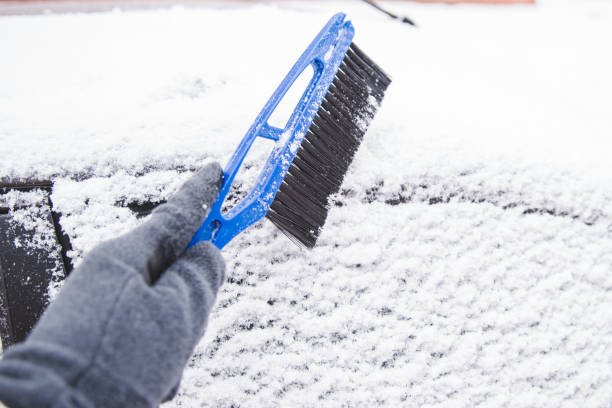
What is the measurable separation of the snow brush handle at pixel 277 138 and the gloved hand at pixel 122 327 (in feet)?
0.24

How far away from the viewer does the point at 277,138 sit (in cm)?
68

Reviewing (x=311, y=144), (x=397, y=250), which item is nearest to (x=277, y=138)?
(x=311, y=144)

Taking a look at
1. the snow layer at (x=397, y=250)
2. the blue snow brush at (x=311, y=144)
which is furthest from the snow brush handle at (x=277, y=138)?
the snow layer at (x=397, y=250)

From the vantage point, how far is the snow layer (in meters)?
0.74

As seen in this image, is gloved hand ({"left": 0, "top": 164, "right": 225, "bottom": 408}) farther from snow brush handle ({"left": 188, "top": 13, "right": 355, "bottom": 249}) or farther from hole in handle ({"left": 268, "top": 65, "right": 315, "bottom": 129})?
hole in handle ({"left": 268, "top": 65, "right": 315, "bottom": 129})

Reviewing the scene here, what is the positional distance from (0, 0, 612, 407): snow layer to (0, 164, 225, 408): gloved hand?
21cm

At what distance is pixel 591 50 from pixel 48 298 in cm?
138

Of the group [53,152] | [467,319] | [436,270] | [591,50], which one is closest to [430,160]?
[436,270]

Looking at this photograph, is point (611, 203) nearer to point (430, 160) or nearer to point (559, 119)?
point (559, 119)

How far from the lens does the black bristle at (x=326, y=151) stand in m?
0.70

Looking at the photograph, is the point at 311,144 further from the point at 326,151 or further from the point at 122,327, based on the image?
the point at 122,327

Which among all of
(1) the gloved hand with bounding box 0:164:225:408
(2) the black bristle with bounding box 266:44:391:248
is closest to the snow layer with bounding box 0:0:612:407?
(2) the black bristle with bounding box 266:44:391:248

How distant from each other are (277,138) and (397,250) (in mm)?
321

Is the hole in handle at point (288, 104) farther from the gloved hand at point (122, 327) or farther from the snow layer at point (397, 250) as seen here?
the gloved hand at point (122, 327)
